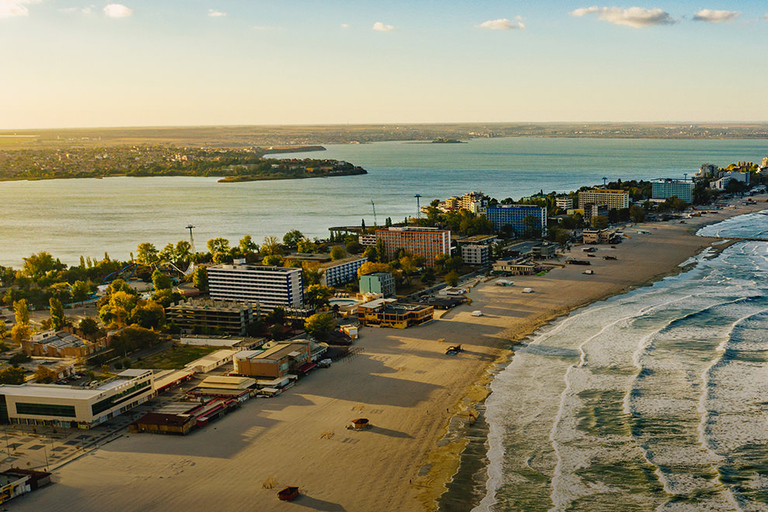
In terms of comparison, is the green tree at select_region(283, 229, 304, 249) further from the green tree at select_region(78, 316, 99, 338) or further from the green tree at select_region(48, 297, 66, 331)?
the green tree at select_region(78, 316, 99, 338)

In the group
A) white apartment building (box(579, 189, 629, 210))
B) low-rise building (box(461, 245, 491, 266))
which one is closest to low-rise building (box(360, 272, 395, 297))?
low-rise building (box(461, 245, 491, 266))

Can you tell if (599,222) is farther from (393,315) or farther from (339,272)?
(393,315)

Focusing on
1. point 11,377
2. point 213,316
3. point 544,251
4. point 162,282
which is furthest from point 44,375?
point 544,251

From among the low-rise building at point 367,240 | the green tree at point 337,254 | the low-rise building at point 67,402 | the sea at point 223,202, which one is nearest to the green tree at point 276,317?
the low-rise building at point 67,402

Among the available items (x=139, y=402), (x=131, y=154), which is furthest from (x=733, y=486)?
(x=131, y=154)

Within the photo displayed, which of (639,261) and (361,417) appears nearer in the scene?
(361,417)

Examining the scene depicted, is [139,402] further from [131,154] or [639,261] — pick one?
[131,154]
